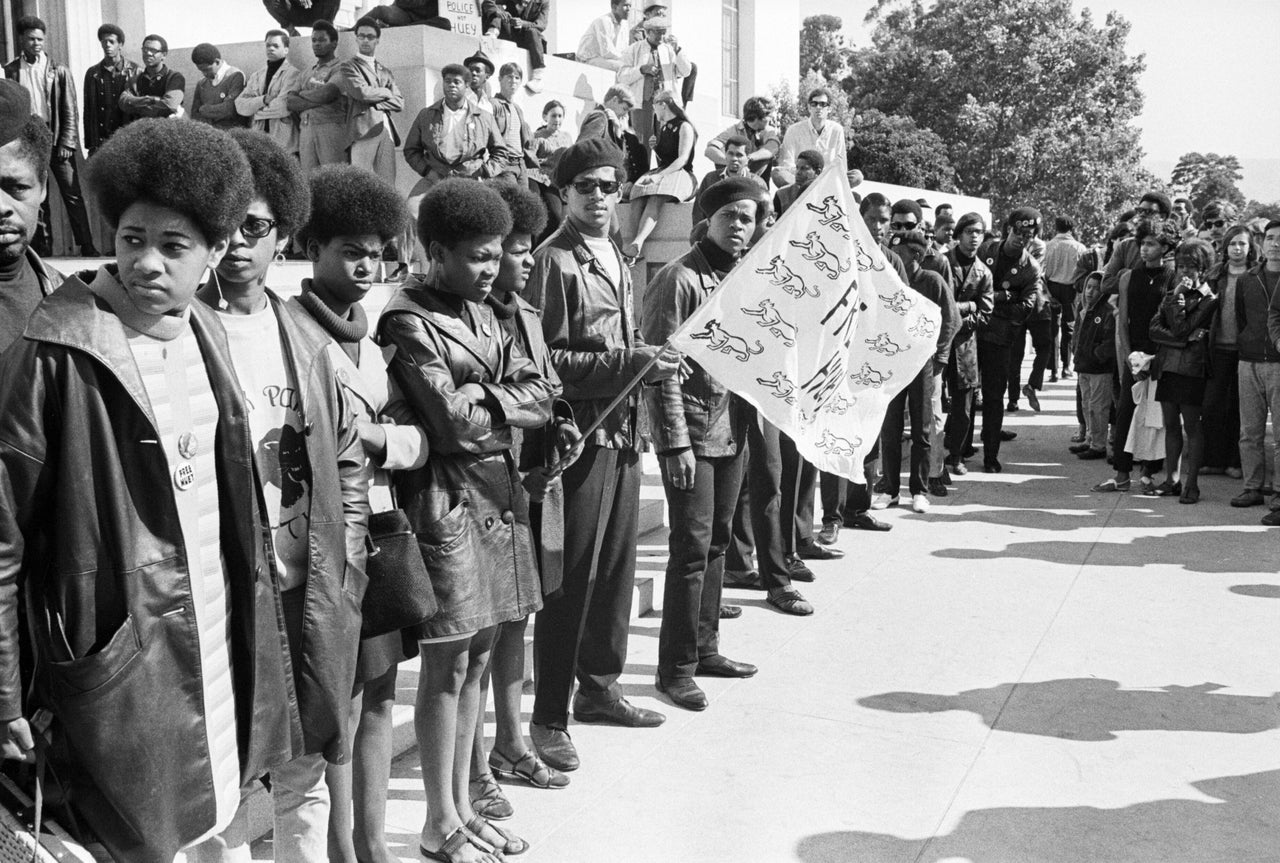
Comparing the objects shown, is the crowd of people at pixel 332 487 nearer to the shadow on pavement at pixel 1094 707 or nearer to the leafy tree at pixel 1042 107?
the shadow on pavement at pixel 1094 707

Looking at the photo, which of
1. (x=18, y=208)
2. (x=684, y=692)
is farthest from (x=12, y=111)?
(x=684, y=692)

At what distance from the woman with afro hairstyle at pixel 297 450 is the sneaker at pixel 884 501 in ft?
21.3

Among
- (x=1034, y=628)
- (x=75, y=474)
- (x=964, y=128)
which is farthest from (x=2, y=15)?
(x=964, y=128)

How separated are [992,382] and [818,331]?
18.4 ft

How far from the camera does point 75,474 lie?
7.36ft

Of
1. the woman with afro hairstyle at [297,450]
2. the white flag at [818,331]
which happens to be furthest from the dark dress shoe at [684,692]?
the woman with afro hairstyle at [297,450]

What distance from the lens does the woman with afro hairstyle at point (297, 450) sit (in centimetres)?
280

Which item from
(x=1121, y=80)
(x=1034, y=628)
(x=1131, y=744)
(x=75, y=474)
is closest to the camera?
(x=75, y=474)

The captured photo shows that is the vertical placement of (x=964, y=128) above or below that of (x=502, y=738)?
above

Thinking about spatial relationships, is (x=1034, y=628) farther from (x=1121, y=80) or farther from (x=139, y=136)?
(x=1121, y=80)

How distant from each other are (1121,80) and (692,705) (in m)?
37.2

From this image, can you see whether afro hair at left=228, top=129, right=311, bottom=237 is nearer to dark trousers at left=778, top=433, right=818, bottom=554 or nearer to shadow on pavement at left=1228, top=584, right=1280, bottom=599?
dark trousers at left=778, top=433, right=818, bottom=554

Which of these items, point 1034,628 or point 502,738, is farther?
point 1034,628

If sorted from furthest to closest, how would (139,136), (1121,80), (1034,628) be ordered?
(1121,80) → (1034,628) → (139,136)
